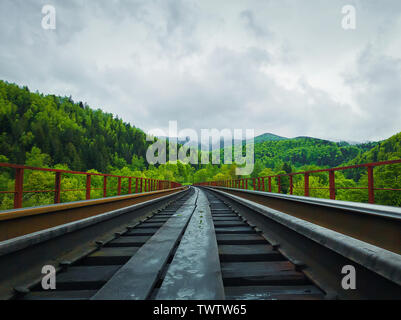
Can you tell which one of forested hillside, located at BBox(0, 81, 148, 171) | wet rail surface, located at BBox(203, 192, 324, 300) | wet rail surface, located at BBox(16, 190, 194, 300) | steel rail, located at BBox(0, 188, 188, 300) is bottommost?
wet rail surface, located at BBox(16, 190, 194, 300)

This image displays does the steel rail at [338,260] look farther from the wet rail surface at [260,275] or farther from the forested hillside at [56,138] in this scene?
the forested hillside at [56,138]

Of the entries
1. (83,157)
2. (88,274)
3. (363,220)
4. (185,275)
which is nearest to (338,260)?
(185,275)

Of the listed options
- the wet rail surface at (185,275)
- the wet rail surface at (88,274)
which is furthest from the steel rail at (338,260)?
the wet rail surface at (88,274)

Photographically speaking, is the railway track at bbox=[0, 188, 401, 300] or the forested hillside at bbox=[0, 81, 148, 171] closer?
the railway track at bbox=[0, 188, 401, 300]

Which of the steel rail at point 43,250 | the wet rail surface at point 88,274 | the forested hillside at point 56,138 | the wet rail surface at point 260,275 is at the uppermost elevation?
the forested hillside at point 56,138

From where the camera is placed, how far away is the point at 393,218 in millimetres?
2379

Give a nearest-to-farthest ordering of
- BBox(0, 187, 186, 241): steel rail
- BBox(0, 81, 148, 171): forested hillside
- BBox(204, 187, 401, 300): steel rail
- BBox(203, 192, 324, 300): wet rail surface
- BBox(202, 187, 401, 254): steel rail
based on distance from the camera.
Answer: BBox(204, 187, 401, 300): steel rail → BBox(203, 192, 324, 300): wet rail surface → BBox(202, 187, 401, 254): steel rail → BBox(0, 187, 186, 241): steel rail → BBox(0, 81, 148, 171): forested hillside

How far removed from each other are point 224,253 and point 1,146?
386ft

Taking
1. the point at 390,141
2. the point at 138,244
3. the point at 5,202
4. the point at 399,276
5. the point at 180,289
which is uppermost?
the point at 390,141

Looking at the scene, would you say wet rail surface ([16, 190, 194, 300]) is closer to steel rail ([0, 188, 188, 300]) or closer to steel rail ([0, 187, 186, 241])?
steel rail ([0, 188, 188, 300])

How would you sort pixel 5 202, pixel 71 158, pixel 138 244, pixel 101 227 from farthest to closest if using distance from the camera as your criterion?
1. pixel 71 158
2. pixel 5 202
3. pixel 101 227
4. pixel 138 244

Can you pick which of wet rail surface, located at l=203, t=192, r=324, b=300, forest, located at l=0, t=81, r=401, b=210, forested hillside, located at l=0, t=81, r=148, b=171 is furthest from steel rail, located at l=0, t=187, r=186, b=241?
forested hillside, located at l=0, t=81, r=148, b=171

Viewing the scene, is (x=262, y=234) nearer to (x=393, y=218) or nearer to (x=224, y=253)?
(x=224, y=253)
